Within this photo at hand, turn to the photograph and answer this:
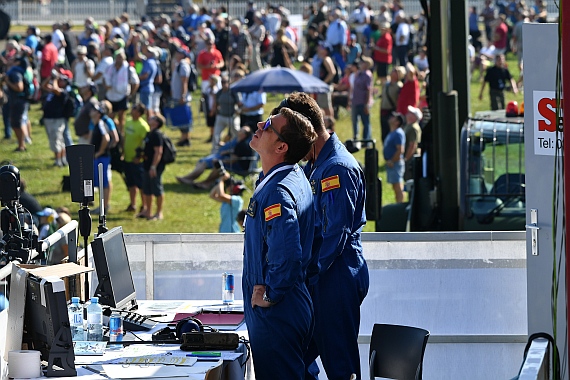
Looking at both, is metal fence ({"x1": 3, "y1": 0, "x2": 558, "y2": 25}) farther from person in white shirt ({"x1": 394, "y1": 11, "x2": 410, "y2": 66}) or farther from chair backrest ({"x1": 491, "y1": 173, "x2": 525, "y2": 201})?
chair backrest ({"x1": 491, "y1": 173, "x2": 525, "y2": 201})

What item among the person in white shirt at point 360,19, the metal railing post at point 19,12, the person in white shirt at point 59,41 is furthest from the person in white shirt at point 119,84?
the metal railing post at point 19,12

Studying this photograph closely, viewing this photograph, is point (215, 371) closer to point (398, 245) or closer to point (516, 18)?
point (398, 245)

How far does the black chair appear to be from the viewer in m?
5.36

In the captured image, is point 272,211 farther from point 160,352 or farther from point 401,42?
point 401,42

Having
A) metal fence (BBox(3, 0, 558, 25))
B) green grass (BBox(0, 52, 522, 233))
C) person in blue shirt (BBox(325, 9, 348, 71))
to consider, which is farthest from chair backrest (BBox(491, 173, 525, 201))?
metal fence (BBox(3, 0, 558, 25))

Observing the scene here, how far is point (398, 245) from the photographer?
7090 millimetres

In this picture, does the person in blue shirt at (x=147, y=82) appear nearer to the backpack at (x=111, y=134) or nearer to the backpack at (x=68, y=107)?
the backpack at (x=68, y=107)

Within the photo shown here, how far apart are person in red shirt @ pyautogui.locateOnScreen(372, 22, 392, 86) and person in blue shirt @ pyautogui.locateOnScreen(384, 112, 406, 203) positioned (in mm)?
7230

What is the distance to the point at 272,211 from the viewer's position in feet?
16.1

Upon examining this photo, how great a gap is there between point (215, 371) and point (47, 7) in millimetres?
31290

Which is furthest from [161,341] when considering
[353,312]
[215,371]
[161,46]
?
A: [161,46]

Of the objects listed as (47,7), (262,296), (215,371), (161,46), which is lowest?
(215,371)

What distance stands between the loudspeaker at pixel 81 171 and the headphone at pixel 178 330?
103 centimetres

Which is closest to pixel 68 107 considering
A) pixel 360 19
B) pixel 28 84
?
pixel 28 84
